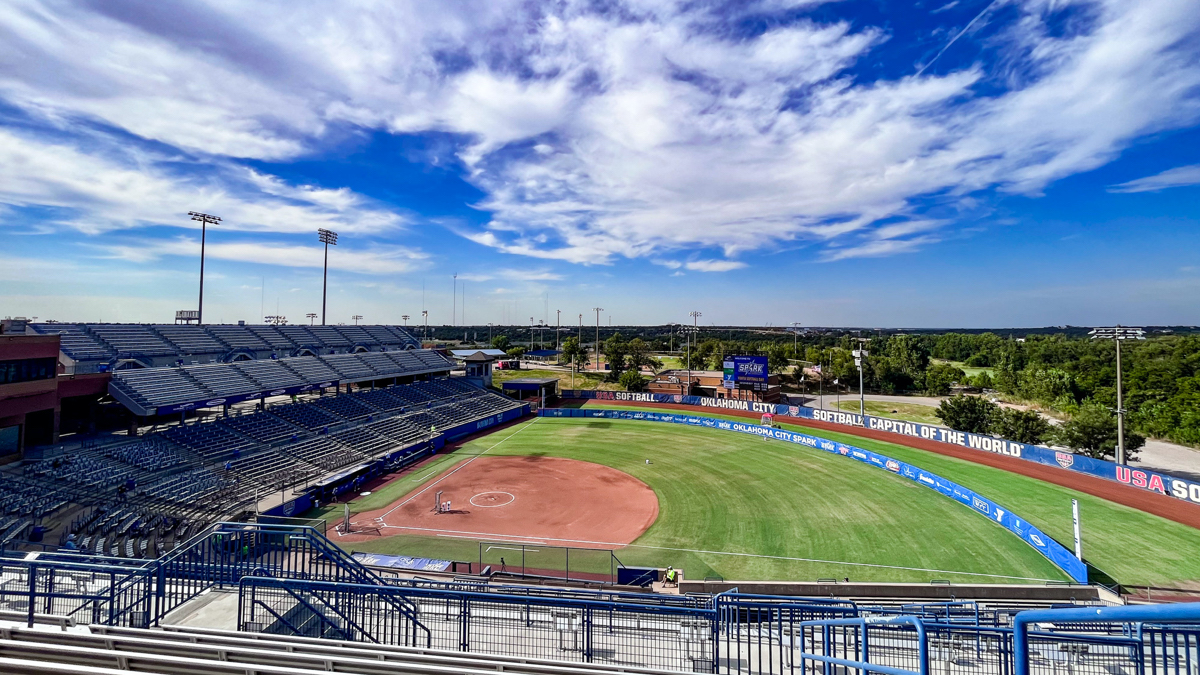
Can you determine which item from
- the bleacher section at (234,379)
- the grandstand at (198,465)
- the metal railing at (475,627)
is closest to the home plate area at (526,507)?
the grandstand at (198,465)

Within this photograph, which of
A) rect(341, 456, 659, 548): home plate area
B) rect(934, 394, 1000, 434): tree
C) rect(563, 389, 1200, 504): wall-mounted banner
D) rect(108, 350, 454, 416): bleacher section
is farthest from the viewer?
rect(934, 394, 1000, 434): tree

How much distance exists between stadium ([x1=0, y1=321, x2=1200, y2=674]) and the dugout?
15.4m

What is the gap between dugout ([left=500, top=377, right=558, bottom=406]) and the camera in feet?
226

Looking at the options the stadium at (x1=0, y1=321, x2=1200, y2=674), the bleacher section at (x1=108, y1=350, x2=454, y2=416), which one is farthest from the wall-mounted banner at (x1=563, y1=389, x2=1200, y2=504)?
the bleacher section at (x1=108, y1=350, x2=454, y2=416)

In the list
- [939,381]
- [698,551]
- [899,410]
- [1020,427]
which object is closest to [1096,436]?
[1020,427]

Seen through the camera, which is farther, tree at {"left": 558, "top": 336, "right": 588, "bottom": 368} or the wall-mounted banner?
tree at {"left": 558, "top": 336, "right": 588, "bottom": 368}

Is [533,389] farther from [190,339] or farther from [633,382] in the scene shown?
[190,339]

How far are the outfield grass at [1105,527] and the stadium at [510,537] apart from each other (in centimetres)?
20

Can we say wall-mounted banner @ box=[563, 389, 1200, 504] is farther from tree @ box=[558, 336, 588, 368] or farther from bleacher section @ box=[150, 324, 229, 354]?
bleacher section @ box=[150, 324, 229, 354]

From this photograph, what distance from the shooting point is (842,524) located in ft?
90.8

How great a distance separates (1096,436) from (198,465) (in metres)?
63.6

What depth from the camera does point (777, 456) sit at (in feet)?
139

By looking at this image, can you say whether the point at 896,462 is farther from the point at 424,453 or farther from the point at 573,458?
the point at 424,453

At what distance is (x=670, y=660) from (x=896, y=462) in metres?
32.8
